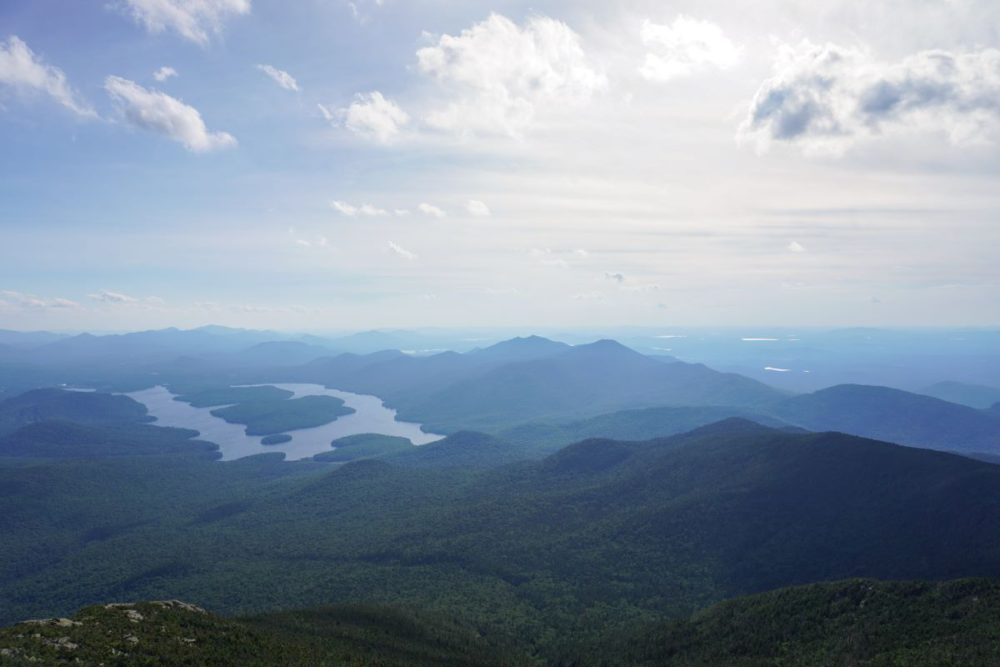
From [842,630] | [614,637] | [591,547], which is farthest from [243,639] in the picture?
[591,547]

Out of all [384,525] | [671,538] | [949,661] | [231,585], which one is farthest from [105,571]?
[949,661]

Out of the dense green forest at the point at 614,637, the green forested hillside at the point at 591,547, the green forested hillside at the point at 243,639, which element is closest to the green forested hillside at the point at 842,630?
the dense green forest at the point at 614,637

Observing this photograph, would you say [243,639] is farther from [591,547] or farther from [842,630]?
[591,547]

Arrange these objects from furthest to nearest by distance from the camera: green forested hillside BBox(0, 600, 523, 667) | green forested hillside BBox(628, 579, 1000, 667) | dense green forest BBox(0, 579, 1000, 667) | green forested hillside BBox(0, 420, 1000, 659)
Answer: green forested hillside BBox(0, 420, 1000, 659), green forested hillside BBox(628, 579, 1000, 667), dense green forest BBox(0, 579, 1000, 667), green forested hillside BBox(0, 600, 523, 667)

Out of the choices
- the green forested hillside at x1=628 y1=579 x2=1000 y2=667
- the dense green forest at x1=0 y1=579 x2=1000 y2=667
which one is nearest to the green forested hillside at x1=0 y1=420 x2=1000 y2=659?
the dense green forest at x1=0 y1=579 x2=1000 y2=667

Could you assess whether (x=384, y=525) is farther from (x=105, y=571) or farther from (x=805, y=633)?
(x=805, y=633)

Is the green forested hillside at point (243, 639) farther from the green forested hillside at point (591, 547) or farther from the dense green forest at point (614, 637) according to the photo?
the green forested hillside at point (591, 547)

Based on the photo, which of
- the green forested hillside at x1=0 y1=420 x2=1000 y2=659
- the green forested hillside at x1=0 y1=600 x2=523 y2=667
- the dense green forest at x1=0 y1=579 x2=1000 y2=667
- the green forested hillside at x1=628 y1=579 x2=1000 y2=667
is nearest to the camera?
the green forested hillside at x1=0 y1=600 x2=523 y2=667

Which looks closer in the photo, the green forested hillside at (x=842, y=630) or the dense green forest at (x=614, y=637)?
the dense green forest at (x=614, y=637)

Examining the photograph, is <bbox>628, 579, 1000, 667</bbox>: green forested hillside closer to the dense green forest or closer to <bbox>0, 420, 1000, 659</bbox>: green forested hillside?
the dense green forest

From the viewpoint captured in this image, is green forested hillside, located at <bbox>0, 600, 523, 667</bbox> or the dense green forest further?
the dense green forest

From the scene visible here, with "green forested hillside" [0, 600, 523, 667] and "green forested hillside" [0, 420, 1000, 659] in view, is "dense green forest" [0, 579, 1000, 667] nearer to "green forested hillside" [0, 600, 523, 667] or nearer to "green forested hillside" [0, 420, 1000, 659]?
"green forested hillside" [0, 600, 523, 667]
